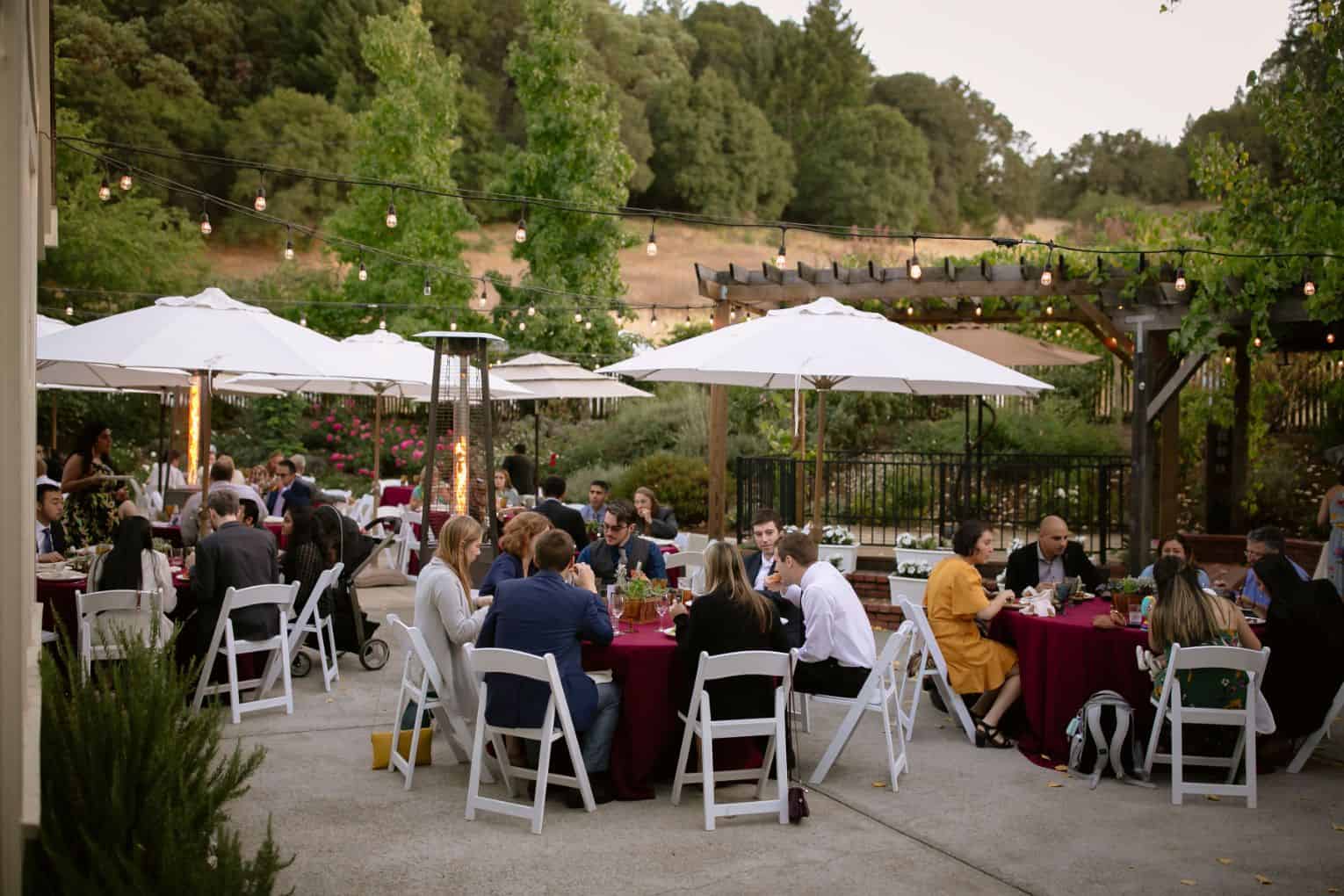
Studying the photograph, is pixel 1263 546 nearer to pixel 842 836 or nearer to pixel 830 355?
pixel 830 355

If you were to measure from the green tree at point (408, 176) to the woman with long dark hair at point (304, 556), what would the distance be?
16.4m

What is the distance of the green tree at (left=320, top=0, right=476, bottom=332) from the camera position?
2459 centimetres

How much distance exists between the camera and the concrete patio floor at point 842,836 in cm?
458

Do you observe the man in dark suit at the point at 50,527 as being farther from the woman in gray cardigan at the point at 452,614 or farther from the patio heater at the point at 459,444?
the woman in gray cardigan at the point at 452,614

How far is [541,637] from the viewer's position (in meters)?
5.26

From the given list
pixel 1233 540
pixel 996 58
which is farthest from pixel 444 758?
pixel 996 58

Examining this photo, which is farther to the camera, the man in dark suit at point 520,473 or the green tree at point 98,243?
the green tree at point 98,243

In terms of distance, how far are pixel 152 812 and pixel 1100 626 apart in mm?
4766

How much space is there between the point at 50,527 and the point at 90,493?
19.5 inches

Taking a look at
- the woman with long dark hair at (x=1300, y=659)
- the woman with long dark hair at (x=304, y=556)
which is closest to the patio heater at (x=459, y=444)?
the woman with long dark hair at (x=304, y=556)

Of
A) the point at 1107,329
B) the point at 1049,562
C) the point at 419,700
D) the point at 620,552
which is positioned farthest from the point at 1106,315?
the point at 419,700

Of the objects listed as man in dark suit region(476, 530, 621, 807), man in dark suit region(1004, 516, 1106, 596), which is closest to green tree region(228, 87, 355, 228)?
man in dark suit region(1004, 516, 1106, 596)

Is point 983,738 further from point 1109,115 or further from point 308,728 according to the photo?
point 1109,115

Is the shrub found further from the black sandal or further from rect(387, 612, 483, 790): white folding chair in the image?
rect(387, 612, 483, 790): white folding chair
